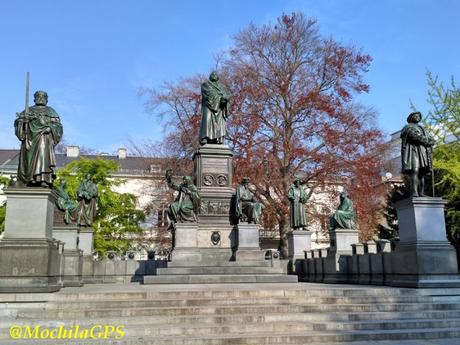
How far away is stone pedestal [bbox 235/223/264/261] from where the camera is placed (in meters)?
15.4

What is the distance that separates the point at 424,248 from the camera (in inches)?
396

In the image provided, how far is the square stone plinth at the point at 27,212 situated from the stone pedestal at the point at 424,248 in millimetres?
8040

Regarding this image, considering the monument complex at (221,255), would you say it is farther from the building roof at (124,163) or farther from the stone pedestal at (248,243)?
the building roof at (124,163)

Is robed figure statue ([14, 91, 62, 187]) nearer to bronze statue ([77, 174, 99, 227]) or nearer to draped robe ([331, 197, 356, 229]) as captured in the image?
bronze statue ([77, 174, 99, 227])

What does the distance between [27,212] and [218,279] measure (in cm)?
644

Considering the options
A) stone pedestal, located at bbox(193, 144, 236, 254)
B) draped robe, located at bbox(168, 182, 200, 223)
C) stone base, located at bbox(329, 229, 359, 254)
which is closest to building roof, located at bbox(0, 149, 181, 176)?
stone pedestal, located at bbox(193, 144, 236, 254)

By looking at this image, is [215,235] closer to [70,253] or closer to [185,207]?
[185,207]

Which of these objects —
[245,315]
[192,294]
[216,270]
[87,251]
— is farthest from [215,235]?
[245,315]

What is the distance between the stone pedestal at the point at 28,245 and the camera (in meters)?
8.52

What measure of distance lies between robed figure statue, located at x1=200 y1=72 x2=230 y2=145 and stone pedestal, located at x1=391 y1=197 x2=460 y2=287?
8646 millimetres

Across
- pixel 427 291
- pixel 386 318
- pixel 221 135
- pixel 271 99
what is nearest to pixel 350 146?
pixel 271 99

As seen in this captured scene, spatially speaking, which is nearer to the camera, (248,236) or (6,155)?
(248,236)

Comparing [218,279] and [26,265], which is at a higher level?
[26,265]

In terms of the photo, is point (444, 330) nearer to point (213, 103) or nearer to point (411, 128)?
point (411, 128)
